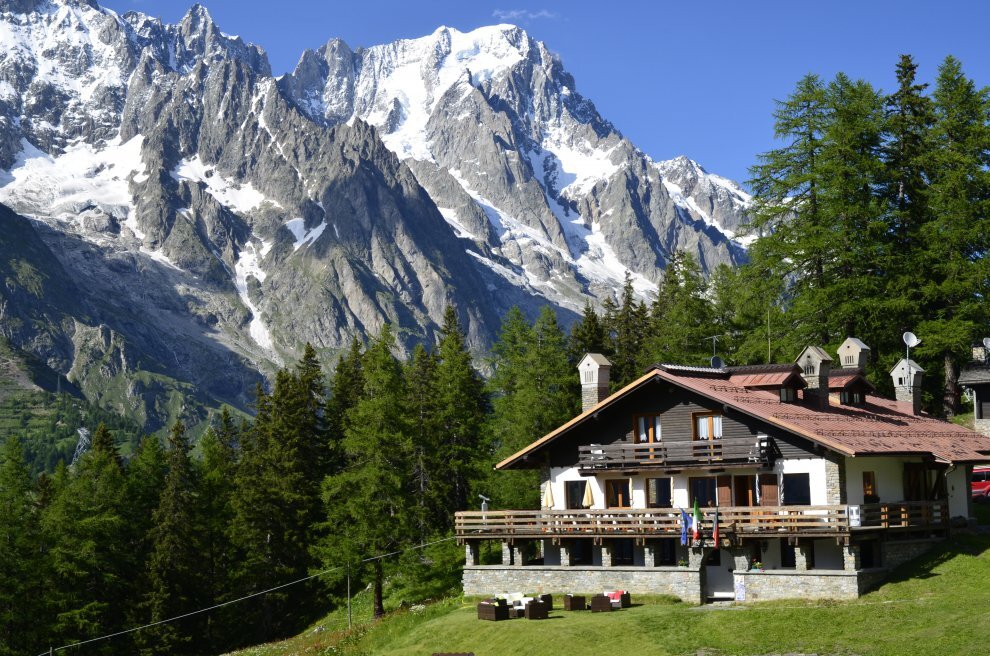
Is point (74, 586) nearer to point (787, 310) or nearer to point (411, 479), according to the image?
point (411, 479)

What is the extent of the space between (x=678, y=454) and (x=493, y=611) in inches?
384

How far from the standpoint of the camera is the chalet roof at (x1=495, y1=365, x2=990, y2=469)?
42188 millimetres

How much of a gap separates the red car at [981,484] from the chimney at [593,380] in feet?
62.6

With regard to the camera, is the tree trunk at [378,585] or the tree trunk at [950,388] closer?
the tree trunk at [950,388]

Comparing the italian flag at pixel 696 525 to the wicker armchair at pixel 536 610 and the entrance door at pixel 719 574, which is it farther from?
the wicker armchair at pixel 536 610

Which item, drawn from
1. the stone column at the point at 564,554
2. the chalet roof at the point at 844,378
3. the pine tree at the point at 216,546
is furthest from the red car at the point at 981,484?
the pine tree at the point at 216,546

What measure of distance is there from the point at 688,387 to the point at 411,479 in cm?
2503

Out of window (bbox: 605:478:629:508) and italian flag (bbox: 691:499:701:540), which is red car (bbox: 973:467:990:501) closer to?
window (bbox: 605:478:629:508)

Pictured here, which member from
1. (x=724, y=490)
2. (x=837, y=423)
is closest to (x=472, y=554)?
(x=724, y=490)

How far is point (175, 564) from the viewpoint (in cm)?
6931

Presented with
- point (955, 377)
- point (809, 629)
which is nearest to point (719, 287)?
point (955, 377)

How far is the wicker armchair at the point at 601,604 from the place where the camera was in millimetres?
40719

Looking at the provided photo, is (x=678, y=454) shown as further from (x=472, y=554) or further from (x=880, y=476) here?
(x=472, y=554)

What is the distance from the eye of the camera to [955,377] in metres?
57.6
